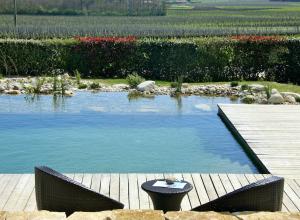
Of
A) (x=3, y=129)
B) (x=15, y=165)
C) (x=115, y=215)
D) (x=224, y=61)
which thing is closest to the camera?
(x=115, y=215)

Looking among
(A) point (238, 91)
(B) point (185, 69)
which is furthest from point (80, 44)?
(A) point (238, 91)

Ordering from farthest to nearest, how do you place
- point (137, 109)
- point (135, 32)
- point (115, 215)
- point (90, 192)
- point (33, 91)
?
point (135, 32)
point (33, 91)
point (137, 109)
point (90, 192)
point (115, 215)

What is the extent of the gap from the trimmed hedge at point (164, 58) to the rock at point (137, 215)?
57.3 feet

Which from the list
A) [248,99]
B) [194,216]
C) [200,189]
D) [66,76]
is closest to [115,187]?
[200,189]

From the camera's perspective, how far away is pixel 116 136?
14484 mm

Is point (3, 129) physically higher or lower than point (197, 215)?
lower

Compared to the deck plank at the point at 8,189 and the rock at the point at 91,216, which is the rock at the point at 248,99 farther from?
the rock at the point at 91,216

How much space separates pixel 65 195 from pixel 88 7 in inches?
2694

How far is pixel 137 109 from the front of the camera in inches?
682

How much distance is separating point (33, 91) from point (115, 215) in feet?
47.8

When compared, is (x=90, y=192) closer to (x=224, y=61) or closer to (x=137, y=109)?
(x=137, y=109)

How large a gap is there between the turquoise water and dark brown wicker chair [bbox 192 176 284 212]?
4.83 metres

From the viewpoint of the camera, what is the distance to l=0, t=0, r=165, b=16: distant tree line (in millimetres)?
70125

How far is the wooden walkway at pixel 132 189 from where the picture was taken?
8.55 meters
